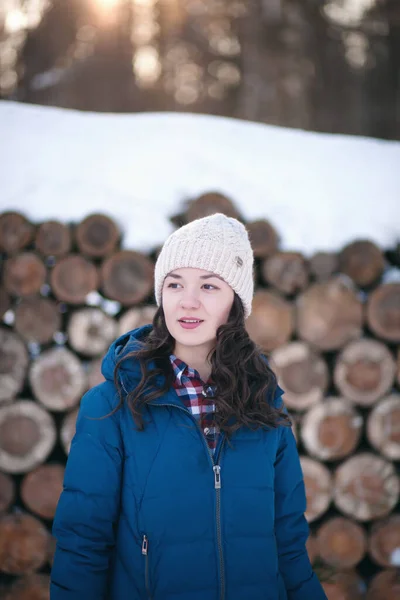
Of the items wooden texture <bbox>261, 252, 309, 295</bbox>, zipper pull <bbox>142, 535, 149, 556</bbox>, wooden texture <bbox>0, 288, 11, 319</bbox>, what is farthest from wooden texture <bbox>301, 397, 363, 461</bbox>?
wooden texture <bbox>0, 288, 11, 319</bbox>

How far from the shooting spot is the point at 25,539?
2.16 m

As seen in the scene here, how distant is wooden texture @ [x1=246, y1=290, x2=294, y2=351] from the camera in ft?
7.19

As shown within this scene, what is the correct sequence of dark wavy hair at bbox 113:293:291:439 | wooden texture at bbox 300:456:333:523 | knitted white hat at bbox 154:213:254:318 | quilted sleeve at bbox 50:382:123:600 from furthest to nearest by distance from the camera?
wooden texture at bbox 300:456:333:523, knitted white hat at bbox 154:213:254:318, dark wavy hair at bbox 113:293:291:439, quilted sleeve at bbox 50:382:123:600

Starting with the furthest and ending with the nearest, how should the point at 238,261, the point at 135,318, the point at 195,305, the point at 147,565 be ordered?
A: 1. the point at 135,318
2. the point at 238,261
3. the point at 195,305
4. the point at 147,565

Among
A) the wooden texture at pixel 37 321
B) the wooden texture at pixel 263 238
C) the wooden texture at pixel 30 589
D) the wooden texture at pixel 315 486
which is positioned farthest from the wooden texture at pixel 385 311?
the wooden texture at pixel 30 589

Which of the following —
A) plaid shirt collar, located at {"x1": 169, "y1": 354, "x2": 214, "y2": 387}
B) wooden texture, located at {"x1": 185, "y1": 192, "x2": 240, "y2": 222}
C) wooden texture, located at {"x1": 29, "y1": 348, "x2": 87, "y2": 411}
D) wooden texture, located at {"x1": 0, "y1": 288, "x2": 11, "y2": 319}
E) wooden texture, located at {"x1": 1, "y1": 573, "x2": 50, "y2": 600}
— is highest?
wooden texture, located at {"x1": 185, "y1": 192, "x2": 240, "y2": 222}

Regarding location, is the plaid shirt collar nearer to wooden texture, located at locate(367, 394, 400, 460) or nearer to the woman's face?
the woman's face

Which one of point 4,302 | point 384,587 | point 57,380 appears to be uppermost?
point 4,302

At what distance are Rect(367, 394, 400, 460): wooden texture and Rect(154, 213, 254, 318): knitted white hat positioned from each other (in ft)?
4.21

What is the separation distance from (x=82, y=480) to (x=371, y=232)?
1.98 m

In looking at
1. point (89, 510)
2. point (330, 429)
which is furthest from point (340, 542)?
point (89, 510)

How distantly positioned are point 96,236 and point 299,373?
1.13 meters

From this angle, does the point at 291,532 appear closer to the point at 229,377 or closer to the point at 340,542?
the point at 229,377

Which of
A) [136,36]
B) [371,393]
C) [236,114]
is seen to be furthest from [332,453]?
[136,36]
